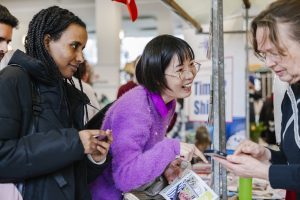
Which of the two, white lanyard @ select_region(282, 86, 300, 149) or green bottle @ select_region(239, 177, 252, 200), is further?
green bottle @ select_region(239, 177, 252, 200)

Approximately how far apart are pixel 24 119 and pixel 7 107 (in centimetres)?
7

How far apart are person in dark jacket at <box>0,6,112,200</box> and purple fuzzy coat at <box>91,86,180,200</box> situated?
0.29ft

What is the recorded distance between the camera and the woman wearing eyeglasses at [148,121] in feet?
4.34

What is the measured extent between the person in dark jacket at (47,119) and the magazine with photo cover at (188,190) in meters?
0.29

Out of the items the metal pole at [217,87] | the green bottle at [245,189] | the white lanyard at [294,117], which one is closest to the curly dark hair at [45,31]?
the metal pole at [217,87]

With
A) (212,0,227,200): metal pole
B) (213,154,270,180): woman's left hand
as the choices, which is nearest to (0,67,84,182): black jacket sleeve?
(213,154,270,180): woman's left hand

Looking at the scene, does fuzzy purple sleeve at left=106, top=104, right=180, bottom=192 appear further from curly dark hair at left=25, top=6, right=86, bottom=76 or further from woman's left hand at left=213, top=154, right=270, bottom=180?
curly dark hair at left=25, top=6, right=86, bottom=76

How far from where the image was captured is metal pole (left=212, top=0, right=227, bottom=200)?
1.51m

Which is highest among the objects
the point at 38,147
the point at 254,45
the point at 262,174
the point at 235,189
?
the point at 254,45

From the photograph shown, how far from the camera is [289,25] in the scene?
1.13 m

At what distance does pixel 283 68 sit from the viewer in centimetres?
118

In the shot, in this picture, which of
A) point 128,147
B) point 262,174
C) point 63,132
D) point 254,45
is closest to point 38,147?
point 63,132

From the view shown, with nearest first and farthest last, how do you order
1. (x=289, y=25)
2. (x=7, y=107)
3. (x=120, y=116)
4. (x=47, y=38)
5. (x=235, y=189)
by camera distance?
(x=7, y=107) < (x=289, y=25) < (x=47, y=38) < (x=120, y=116) < (x=235, y=189)

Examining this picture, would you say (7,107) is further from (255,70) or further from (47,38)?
(255,70)
